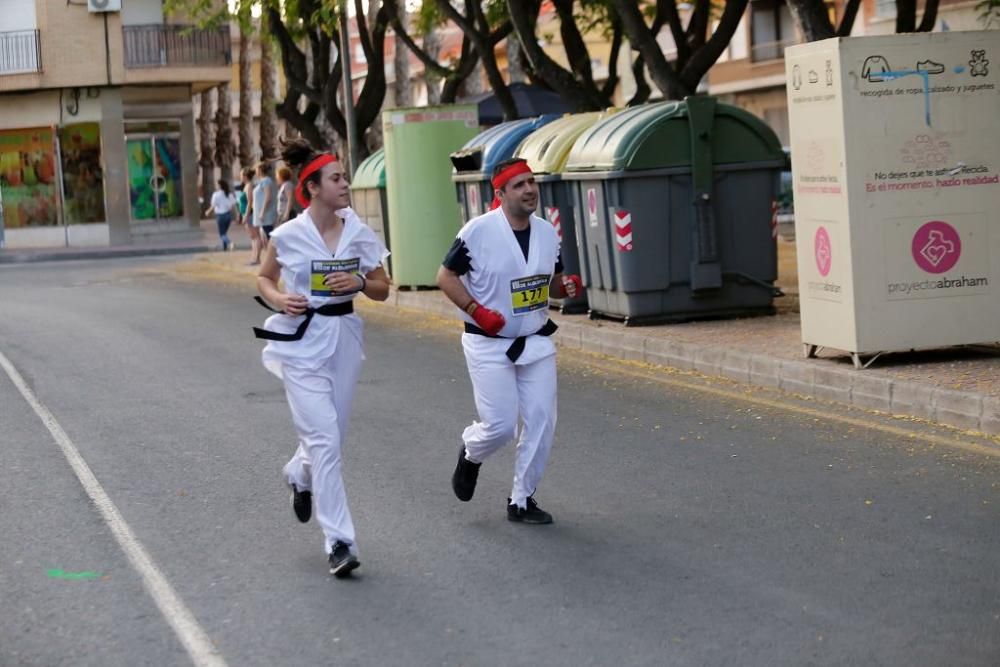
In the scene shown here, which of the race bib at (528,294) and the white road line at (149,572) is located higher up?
the race bib at (528,294)

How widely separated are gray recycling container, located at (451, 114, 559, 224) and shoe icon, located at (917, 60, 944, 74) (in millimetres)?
7643

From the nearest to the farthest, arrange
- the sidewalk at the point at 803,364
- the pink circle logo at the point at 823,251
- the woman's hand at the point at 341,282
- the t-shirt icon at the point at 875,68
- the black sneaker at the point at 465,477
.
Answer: the woman's hand at the point at 341,282
the black sneaker at the point at 465,477
the sidewalk at the point at 803,364
the t-shirt icon at the point at 875,68
the pink circle logo at the point at 823,251

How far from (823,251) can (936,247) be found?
0.80 meters

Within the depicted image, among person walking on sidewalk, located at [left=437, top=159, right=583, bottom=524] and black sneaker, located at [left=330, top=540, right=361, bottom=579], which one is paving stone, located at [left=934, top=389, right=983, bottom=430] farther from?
black sneaker, located at [left=330, top=540, right=361, bottom=579]

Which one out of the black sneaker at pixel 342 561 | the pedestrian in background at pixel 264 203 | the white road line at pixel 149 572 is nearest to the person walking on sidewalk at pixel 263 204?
the pedestrian in background at pixel 264 203

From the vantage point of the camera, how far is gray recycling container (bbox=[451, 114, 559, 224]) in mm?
19094

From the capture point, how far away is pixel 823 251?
12.3 m

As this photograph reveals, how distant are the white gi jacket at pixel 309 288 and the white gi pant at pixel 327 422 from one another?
4 centimetres

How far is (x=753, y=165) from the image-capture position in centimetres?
1575

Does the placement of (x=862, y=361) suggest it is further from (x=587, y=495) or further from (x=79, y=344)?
(x=79, y=344)

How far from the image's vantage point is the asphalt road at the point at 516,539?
589 centimetres

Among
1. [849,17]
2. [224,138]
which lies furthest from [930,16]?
[224,138]

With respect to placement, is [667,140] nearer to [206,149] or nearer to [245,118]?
[245,118]

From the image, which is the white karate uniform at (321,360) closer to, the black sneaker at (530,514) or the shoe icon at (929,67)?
the black sneaker at (530,514)
